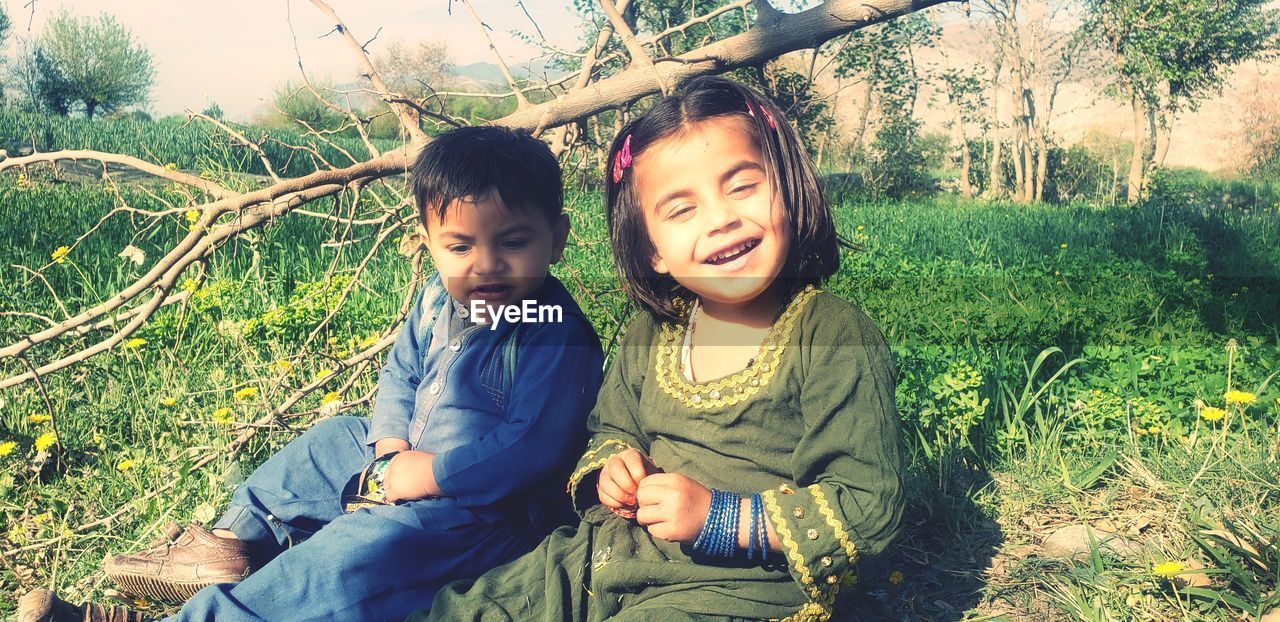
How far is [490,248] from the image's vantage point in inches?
77.9

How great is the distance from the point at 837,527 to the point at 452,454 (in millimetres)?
781

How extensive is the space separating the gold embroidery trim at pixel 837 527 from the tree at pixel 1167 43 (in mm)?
12233

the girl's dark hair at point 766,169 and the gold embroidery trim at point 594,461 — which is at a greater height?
the girl's dark hair at point 766,169

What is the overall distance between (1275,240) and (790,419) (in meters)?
5.85

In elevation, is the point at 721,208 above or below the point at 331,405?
above

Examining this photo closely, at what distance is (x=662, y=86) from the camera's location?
8.93ft

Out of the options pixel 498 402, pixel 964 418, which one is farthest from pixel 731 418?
pixel 964 418

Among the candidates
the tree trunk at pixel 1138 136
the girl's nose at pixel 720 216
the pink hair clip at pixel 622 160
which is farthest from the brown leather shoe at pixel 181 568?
the tree trunk at pixel 1138 136

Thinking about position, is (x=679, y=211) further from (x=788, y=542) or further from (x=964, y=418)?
(x=964, y=418)

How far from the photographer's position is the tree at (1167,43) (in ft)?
40.7

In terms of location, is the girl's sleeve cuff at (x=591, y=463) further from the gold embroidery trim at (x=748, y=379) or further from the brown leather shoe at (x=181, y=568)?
the brown leather shoe at (x=181, y=568)

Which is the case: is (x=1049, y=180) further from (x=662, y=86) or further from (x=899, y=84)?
(x=662, y=86)

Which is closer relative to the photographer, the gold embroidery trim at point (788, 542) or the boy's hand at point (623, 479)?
the gold embroidery trim at point (788, 542)

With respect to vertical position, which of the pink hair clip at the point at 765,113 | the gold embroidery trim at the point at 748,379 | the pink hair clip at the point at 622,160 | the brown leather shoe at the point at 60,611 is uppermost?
the pink hair clip at the point at 765,113
